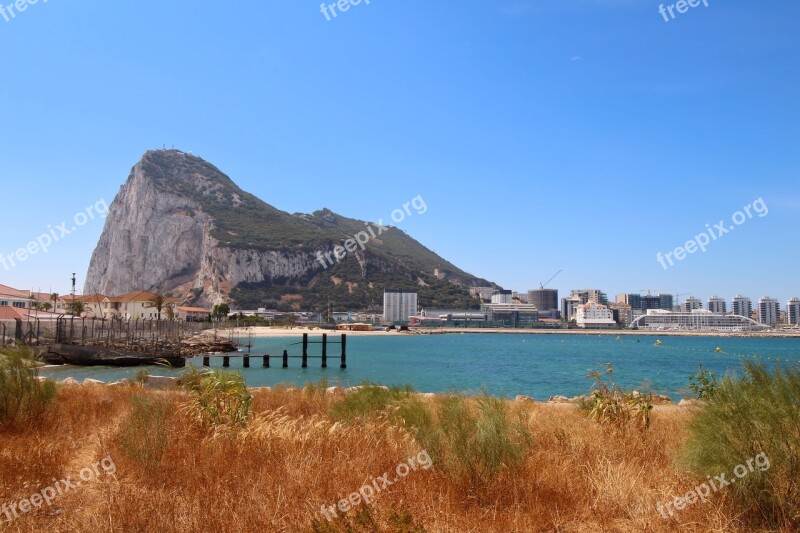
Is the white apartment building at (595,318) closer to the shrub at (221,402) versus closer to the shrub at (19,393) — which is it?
the shrub at (221,402)

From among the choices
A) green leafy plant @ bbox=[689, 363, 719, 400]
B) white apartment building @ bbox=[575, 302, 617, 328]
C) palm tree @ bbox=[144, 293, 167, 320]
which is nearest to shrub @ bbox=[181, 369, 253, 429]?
green leafy plant @ bbox=[689, 363, 719, 400]

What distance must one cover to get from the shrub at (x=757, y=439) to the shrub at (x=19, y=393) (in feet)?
26.1

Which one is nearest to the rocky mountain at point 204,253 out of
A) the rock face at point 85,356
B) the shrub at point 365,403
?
the rock face at point 85,356

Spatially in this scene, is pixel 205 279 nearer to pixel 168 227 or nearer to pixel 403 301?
pixel 168 227

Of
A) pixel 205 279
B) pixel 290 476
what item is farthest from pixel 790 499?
pixel 205 279

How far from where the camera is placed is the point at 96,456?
6062mm

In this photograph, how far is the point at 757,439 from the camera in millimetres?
4320

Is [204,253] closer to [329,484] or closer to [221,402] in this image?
[221,402]

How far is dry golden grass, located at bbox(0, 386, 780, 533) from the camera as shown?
397 centimetres

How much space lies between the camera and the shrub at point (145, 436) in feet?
17.7

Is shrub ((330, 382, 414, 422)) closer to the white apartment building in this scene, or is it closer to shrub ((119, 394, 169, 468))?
shrub ((119, 394, 169, 468))

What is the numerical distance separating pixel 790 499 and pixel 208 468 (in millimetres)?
4803

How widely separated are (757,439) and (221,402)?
613 centimetres

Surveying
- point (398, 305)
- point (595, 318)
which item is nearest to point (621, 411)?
point (398, 305)
